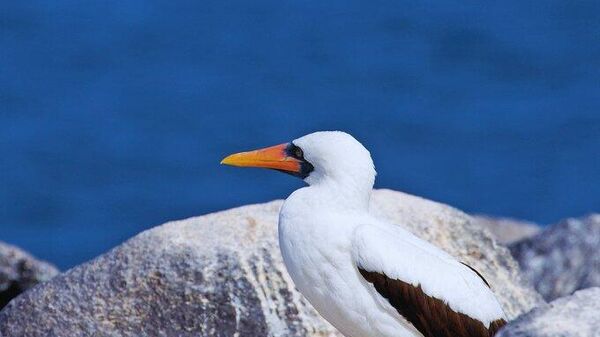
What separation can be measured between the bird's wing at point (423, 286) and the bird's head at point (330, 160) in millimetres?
295

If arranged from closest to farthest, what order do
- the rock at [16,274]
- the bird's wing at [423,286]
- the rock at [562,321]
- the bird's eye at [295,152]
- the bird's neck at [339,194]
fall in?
1. the rock at [562,321]
2. the bird's wing at [423,286]
3. the bird's neck at [339,194]
4. the bird's eye at [295,152]
5. the rock at [16,274]

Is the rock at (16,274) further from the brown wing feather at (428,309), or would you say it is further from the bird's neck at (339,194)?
the brown wing feather at (428,309)

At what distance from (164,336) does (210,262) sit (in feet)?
1.67

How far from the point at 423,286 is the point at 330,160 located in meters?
0.81

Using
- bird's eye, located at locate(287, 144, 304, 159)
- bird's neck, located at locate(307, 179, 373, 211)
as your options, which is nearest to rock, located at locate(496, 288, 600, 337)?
bird's neck, located at locate(307, 179, 373, 211)

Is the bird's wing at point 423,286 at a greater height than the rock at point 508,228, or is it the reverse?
the rock at point 508,228

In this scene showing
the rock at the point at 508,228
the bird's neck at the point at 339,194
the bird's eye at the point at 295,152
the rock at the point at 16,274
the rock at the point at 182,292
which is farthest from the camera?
the rock at the point at 508,228

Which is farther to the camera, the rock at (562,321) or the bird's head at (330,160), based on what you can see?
the bird's head at (330,160)

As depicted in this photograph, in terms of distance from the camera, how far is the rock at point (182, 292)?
33.4ft

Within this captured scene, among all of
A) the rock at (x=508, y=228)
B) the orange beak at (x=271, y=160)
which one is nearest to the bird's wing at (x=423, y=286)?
the orange beak at (x=271, y=160)

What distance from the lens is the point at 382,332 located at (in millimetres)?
9258

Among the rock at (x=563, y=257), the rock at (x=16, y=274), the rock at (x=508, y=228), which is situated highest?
the rock at (x=508, y=228)

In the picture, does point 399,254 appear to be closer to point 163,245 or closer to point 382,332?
point 382,332

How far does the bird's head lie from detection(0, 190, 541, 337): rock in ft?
3.36
